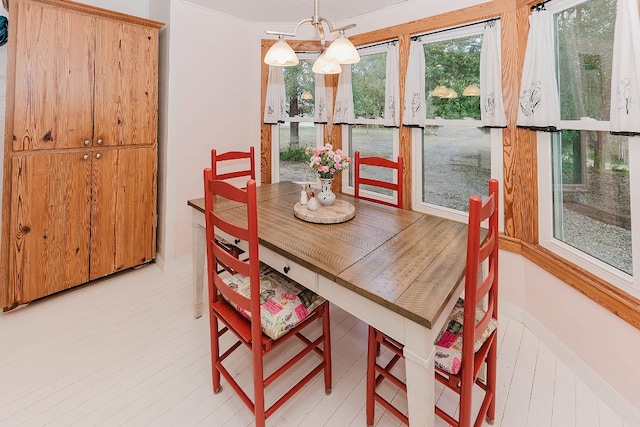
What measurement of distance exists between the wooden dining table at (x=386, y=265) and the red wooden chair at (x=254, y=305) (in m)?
0.15

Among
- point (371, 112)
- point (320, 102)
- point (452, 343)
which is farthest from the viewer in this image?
point (320, 102)

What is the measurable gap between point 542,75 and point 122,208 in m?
3.10

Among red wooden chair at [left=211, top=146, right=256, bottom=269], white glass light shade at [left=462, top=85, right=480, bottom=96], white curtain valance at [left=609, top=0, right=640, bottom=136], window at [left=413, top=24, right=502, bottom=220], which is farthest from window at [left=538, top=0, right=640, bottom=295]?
red wooden chair at [left=211, top=146, right=256, bottom=269]

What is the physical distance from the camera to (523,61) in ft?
6.67

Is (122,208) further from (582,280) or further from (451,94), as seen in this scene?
(582,280)

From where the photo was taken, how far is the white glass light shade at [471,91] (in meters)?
2.38

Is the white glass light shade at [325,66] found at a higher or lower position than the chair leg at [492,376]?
higher

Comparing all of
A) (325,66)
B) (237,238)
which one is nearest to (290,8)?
(325,66)

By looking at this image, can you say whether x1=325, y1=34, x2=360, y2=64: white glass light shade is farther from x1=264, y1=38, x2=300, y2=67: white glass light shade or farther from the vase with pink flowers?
the vase with pink flowers

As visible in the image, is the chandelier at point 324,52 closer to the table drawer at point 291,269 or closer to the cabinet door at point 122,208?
the table drawer at point 291,269

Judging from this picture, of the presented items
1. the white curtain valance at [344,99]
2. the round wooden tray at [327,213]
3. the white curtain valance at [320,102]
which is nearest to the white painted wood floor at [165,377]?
the round wooden tray at [327,213]

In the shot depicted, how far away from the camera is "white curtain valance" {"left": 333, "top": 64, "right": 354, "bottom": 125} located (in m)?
3.08

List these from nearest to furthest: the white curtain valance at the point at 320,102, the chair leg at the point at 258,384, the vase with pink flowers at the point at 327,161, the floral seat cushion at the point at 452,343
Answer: the floral seat cushion at the point at 452,343 → the chair leg at the point at 258,384 → the vase with pink flowers at the point at 327,161 → the white curtain valance at the point at 320,102

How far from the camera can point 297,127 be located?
3506 millimetres
